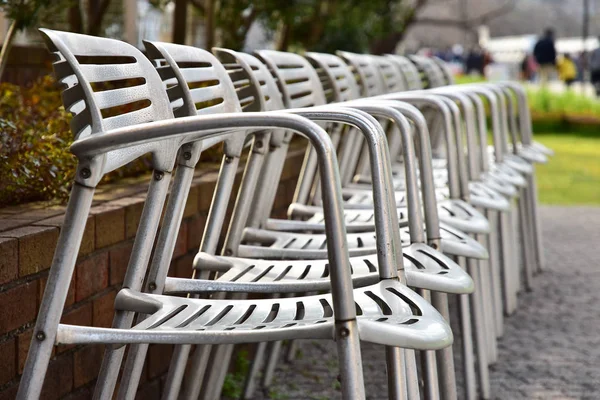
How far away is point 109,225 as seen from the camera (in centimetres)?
264

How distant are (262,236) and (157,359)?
0.50 metres

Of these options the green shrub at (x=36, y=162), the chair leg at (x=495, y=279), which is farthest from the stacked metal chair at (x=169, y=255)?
the chair leg at (x=495, y=279)

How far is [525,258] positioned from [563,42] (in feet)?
138

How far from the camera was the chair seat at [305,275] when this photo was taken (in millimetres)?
2219

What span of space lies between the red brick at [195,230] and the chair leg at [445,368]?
83cm

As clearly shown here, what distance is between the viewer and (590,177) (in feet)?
33.3

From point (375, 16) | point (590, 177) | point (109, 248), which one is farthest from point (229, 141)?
point (375, 16)

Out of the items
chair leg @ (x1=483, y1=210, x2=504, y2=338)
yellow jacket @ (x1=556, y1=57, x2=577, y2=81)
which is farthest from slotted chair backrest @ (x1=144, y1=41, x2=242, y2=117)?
yellow jacket @ (x1=556, y1=57, x2=577, y2=81)

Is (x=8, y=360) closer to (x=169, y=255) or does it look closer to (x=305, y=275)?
(x=169, y=255)

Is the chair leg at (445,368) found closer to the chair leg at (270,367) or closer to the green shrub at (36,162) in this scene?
the chair leg at (270,367)

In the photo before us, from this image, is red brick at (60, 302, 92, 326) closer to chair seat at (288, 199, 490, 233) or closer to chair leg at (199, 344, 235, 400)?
chair leg at (199, 344, 235, 400)

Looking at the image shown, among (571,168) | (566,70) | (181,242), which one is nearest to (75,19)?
(181,242)

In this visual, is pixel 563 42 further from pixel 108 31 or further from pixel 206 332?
pixel 206 332

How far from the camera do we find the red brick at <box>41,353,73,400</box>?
2.40 meters
